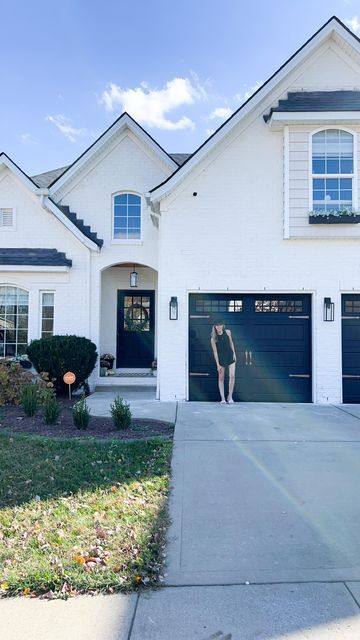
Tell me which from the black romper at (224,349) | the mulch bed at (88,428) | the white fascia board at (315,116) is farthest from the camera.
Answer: the black romper at (224,349)

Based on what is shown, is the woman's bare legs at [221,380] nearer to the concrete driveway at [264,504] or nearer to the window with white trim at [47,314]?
the concrete driveway at [264,504]

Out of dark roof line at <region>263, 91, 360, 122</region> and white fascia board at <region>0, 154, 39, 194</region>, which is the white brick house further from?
white fascia board at <region>0, 154, 39, 194</region>

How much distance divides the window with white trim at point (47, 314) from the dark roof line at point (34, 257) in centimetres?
84

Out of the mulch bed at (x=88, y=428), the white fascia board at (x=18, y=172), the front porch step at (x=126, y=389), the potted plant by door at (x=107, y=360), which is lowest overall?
the mulch bed at (x=88, y=428)

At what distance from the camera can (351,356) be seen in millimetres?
9594

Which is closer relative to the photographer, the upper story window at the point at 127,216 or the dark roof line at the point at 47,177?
the upper story window at the point at 127,216

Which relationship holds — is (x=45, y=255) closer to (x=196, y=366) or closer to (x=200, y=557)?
(x=196, y=366)

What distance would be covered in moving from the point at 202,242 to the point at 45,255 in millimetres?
4287

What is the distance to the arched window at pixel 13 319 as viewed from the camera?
11.2m

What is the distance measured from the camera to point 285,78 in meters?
9.58

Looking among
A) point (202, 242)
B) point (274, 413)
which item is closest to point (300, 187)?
point (202, 242)

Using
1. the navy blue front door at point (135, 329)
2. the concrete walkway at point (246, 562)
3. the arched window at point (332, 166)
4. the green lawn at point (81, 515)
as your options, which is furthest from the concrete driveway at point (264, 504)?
the navy blue front door at point (135, 329)

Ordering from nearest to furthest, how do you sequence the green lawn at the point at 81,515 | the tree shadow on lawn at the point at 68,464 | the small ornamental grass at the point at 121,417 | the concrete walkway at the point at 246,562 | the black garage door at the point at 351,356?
the concrete walkway at the point at 246,562, the green lawn at the point at 81,515, the tree shadow on lawn at the point at 68,464, the small ornamental grass at the point at 121,417, the black garage door at the point at 351,356

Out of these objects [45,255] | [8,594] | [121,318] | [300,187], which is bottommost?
[8,594]
